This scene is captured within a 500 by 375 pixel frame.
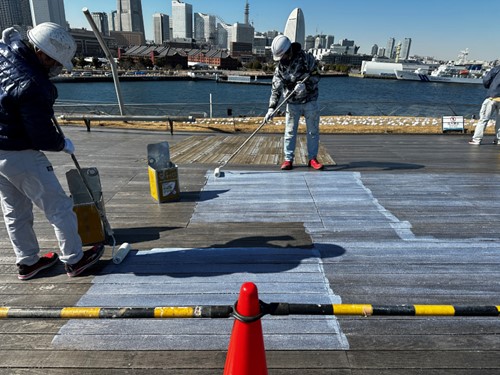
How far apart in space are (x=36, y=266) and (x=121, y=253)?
72cm

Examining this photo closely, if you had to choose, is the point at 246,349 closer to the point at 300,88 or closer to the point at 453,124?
the point at 300,88

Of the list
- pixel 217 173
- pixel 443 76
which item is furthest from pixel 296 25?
pixel 443 76

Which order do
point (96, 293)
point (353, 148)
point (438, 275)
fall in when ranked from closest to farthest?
point (96, 293), point (438, 275), point (353, 148)

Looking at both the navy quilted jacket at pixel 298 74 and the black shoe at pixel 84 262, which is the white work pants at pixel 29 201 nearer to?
the black shoe at pixel 84 262

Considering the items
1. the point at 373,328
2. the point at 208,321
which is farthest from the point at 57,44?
the point at 373,328

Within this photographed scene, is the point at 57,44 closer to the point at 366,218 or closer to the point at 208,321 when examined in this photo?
the point at 208,321

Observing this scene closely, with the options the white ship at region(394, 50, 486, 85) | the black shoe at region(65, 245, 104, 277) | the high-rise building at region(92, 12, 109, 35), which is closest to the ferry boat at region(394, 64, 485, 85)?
the white ship at region(394, 50, 486, 85)

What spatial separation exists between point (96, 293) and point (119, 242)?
0.93 m

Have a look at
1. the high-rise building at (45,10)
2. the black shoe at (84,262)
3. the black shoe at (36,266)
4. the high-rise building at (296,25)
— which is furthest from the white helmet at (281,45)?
the high-rise building at (296,25)

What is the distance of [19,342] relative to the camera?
7.20 ft

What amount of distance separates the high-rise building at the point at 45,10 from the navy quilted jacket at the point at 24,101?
409 inches

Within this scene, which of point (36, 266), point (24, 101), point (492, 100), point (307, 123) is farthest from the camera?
point (492, 100)

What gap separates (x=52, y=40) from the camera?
2.35m

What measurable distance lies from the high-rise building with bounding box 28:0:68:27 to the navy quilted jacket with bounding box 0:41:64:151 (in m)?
10.4
